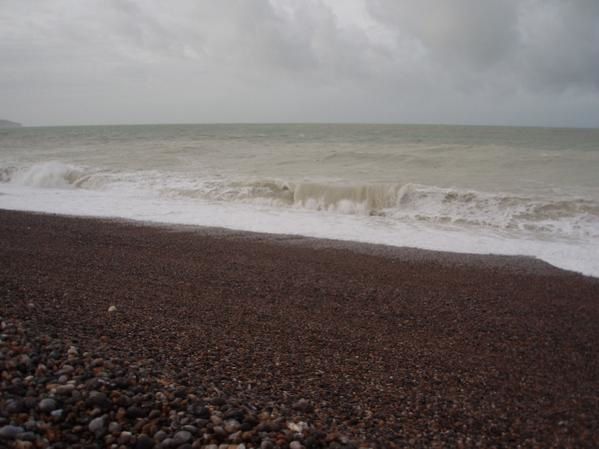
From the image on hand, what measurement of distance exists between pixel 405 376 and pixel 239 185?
41.5 feet

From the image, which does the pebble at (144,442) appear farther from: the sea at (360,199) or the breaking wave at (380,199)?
→ the breaking wave at (380,199)

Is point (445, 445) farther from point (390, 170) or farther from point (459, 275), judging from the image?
point (390, 170)

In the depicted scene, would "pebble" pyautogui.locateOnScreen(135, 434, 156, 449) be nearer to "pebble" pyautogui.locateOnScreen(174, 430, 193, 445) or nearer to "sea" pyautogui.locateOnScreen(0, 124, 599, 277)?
"pebble" pyautogui.locateOnScreen(174, 430, 193, 445)

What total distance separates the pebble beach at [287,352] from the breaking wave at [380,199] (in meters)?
4.47

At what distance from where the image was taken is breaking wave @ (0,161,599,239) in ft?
35.8

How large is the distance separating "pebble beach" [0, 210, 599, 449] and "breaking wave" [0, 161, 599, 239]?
4467 millimetres

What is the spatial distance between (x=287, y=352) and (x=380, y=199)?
35.2 feet

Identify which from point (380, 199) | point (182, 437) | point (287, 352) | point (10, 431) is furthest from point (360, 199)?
point (10, 431)

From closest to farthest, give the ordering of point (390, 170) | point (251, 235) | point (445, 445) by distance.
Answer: point (445, 445)
point (251, 235)
point (390, 170)

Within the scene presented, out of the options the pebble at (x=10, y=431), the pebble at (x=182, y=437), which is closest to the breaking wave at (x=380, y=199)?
the pebble at (x=182, y=437)

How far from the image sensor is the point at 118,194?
14.4 meters

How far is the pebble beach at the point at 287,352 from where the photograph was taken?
230cm

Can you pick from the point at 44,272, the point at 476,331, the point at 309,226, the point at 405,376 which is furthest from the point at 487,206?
the point at 44,272

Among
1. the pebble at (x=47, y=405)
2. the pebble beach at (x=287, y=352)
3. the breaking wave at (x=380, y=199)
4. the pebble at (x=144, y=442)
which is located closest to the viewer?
the pebble at (x=144, y=442)
